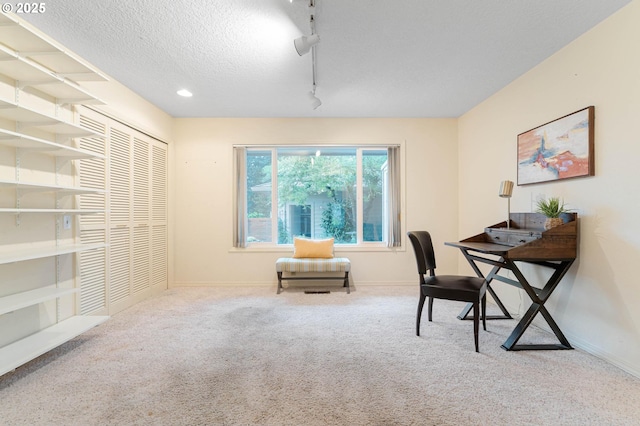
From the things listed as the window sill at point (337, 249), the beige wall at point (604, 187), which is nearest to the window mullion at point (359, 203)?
the window sill at point (337, 249)

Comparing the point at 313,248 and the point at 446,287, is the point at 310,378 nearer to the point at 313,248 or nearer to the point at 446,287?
the point at 446,287

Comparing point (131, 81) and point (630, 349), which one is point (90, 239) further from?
point (630, 349)

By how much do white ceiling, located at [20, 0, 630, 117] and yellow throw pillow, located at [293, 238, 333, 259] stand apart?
2020 millimetres

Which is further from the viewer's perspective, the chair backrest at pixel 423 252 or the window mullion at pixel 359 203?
the window mullion at pixel 359 203

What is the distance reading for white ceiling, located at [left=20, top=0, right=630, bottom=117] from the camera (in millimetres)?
1975

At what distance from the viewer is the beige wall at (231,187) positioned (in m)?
4.27

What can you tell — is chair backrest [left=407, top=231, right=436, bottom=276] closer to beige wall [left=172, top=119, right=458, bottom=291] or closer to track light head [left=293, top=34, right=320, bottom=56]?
beige wall [left=172, top=119, right=458, bottom=291]

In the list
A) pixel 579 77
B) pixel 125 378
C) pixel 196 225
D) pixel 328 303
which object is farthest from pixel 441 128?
pixel 125 378

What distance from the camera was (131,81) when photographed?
3070 millimetres

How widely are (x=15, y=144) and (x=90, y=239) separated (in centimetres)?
107

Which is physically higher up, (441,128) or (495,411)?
(441,128)

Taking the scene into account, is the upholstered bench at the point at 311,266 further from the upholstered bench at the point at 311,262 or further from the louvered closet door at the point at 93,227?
the louvered closet door at the point at 93,227

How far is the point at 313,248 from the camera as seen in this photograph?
4168 mm

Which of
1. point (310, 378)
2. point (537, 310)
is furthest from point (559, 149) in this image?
point (310, 378)
